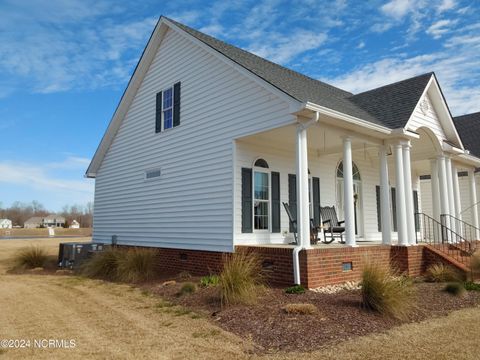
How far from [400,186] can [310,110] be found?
12.6 ft

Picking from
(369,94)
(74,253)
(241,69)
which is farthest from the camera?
(74,253)

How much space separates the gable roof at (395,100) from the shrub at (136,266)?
7.43 meters

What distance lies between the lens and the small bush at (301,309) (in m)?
6.03

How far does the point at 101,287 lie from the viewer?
31.6ft

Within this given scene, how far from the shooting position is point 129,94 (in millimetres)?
14312

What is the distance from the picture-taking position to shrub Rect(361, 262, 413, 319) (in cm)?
609

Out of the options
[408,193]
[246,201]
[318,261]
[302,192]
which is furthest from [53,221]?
[318,261]

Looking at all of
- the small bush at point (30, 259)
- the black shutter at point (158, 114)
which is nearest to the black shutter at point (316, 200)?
the black shutter at point (158, 114)

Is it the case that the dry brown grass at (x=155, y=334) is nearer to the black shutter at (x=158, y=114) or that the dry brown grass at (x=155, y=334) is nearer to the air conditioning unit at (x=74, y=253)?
the air conditioning unit at (x=74, y=253)

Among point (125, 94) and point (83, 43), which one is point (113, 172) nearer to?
point (125, 94)

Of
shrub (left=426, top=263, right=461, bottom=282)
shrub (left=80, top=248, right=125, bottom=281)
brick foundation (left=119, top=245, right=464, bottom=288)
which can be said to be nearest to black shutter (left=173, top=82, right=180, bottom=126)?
brick foundation (left=119, top=245, right=464, bottom=288)

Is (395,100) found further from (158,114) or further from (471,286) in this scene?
(158,114)

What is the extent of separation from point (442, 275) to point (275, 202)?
4.47 metres

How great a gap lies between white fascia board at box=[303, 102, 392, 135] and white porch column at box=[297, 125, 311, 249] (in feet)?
1.70
